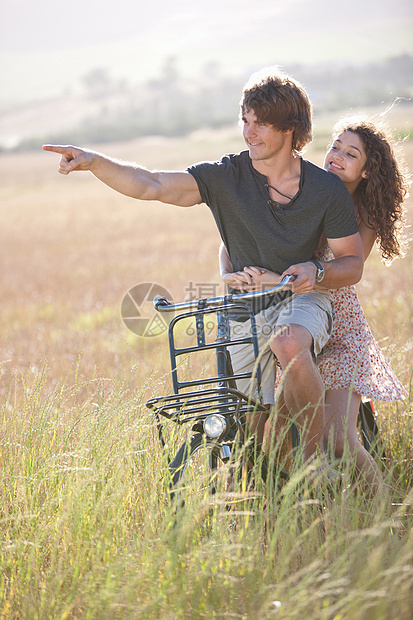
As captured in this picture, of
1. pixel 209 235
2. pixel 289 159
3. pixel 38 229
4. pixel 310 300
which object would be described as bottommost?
pixel 310 300

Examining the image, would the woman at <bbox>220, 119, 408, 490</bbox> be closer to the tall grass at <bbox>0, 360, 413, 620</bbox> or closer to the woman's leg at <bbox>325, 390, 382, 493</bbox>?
the woman's leg at <bbox>325, 390, 382, 493</bbox>

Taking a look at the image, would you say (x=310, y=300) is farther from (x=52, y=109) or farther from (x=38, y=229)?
(x=52, y=109)

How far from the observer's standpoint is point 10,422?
12.4 feet

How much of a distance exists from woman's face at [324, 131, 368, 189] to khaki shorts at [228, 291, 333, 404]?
0.71m

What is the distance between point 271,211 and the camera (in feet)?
11.9

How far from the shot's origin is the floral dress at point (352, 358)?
3.91 meters

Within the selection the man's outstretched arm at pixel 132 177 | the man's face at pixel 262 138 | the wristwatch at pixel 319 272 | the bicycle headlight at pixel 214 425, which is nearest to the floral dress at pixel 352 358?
the wristwatch at pixel 319 272

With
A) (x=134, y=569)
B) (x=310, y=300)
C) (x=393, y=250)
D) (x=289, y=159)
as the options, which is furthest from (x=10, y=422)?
(x=393, y=250)

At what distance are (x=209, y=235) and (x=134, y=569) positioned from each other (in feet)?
53.6

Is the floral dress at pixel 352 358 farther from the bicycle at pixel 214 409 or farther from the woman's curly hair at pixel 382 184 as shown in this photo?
the bicycle at pixel 214 409

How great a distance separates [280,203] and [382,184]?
739 millimetres

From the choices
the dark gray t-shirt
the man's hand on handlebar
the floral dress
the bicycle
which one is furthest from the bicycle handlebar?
the floral dress

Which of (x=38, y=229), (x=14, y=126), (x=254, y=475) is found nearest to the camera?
(x=254, y=475)

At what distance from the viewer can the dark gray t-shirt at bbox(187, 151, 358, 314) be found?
3566 mm
